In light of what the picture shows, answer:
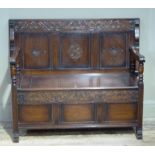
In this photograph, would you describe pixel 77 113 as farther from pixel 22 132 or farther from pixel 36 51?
pixel 36 51

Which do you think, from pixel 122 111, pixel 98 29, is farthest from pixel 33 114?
pixel 98 29

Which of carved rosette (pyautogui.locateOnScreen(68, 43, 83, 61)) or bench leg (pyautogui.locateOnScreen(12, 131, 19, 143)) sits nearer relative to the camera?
bench leg (pyautogui.locateOnScreen(12, 131, 19, 143))

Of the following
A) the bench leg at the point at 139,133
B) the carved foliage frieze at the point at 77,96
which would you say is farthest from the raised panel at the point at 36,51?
the bench leg at the point at 139,133

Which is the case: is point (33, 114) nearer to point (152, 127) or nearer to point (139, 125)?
point (139, 125)

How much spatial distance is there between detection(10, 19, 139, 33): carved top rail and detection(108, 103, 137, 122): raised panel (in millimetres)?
681

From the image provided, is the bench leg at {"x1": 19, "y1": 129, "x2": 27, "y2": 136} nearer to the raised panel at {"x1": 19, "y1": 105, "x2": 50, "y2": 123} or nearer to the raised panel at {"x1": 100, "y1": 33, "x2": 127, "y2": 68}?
the raised panel at {"x1": 19, "y1": 105, "x2": 50, "y2": 123}

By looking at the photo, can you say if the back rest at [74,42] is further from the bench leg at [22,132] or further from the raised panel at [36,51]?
the bench leg at [22,132]

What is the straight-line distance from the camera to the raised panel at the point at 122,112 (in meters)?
2.29

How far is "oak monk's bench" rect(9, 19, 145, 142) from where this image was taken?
226 cm

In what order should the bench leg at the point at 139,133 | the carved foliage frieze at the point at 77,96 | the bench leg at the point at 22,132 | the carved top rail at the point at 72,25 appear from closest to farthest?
the carved foliage frieze at the point at 77,96, the bench leg at the point at 139,133, the bench leg at the point at 22,132, the carved top rail at the point at 72,25

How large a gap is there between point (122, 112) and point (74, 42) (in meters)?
0.74

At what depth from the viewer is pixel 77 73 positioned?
2627mm

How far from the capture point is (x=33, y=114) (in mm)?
2275

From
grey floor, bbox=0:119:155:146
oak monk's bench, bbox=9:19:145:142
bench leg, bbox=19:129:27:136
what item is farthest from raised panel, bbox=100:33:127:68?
bench leg, bbox=19:129:27:136
